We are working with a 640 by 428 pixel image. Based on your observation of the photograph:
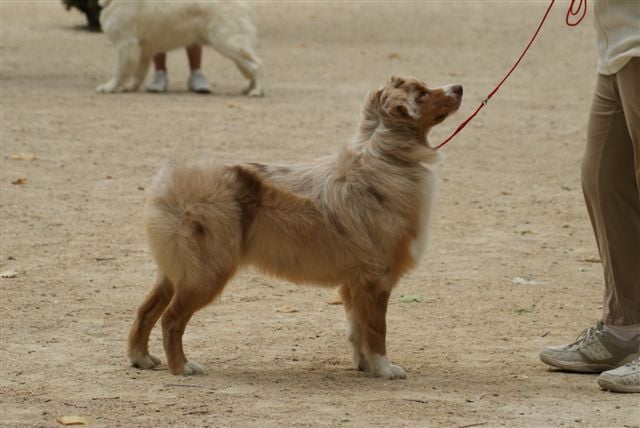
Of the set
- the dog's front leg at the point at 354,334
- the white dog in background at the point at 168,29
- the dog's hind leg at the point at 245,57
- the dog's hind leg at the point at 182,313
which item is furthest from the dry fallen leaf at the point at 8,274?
the dog's hind leg at the point at 245,57

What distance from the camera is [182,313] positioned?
5613 mm

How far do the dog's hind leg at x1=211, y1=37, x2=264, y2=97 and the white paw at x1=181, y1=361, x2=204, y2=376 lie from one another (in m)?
9.70

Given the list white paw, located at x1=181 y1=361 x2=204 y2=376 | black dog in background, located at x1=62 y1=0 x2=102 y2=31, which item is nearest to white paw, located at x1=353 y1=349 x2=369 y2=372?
white paw, located at x1=181 y1=361 x2=204 y2=376

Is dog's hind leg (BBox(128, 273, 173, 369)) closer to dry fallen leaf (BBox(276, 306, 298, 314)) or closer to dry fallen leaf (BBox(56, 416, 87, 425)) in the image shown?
dry fallen leaf (BBox(56, 416, 87, 425))

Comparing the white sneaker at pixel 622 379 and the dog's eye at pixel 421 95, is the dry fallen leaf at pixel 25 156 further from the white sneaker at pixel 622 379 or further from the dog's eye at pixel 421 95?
the white sneaker at pixel 622 379

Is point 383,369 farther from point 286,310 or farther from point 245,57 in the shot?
point 245,57

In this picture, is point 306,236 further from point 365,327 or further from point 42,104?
point 42,104

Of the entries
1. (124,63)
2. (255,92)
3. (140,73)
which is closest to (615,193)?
(255,92)

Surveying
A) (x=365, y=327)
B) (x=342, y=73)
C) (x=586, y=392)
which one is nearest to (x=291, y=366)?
(x=365, y=327)

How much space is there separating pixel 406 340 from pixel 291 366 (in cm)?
79

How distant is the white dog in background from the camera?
48.2 feet

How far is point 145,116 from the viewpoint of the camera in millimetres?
13391

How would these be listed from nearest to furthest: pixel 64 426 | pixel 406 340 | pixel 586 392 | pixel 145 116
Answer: pixel 64 426 → pixel 586 392 → pixel 406 340 → pixel 145 116

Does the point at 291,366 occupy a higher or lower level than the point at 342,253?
lower
